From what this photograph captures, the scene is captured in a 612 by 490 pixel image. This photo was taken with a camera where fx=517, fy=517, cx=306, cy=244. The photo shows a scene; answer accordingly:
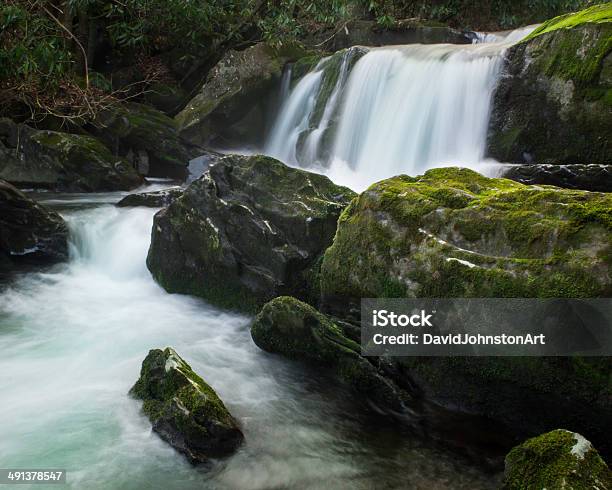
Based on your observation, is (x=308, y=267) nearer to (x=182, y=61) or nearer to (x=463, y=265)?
(x=463, y=265)

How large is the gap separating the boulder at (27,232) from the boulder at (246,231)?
1885 millimetres

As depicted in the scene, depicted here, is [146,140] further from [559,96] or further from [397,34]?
[559,96]

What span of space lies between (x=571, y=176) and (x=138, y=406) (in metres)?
6.04

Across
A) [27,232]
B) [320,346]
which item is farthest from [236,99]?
[320,346]

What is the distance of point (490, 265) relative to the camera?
13.0 feet

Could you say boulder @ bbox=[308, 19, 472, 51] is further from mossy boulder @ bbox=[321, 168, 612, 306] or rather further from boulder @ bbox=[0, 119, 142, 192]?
mossy boulder @ bbox=[321, 168, 612, 306]

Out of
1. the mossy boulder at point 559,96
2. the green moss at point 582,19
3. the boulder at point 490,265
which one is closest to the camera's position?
the boulder at point 490,265

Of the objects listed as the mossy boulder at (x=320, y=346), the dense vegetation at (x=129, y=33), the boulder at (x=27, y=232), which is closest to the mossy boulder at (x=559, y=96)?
the dense vegetation at (x=129, y=33)

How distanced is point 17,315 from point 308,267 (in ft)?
12.6

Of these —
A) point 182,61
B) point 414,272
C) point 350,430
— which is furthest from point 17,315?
point 182,61

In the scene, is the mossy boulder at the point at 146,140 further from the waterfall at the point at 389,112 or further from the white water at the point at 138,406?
the white water at the point at 138,406

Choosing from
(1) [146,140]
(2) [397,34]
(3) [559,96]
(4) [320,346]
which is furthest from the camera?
(2) [397,34]

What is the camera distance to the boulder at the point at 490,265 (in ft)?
11.8

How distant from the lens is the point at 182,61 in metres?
15.5
